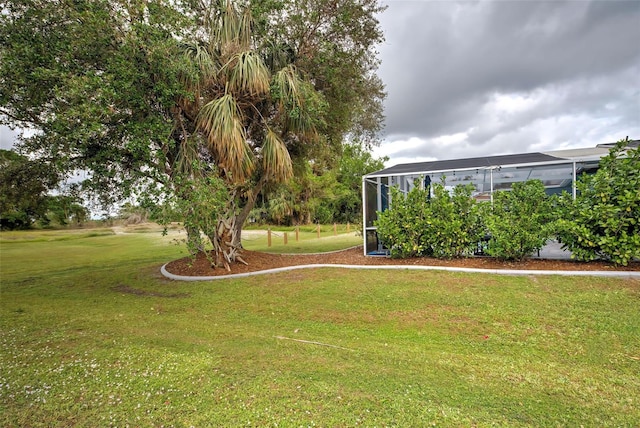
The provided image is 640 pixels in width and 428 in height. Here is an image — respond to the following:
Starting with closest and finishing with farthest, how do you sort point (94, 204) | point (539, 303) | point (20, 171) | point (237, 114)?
point (539, 303) < point (20, 171) < point (237, 114) < point (94, 204)

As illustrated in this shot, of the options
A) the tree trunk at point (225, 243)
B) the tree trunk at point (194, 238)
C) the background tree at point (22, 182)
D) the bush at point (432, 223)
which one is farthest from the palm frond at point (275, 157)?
the background tree at point (22, 182)

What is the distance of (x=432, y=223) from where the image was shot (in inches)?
269

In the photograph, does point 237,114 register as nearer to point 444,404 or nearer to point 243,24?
point 243,24

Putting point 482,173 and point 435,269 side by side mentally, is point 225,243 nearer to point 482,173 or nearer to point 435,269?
point 435,269

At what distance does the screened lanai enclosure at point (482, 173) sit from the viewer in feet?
24.3

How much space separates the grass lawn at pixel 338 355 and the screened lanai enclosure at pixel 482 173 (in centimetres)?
302

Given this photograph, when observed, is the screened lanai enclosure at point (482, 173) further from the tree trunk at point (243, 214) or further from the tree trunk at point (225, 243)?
the tree trunk at point (225, 243)

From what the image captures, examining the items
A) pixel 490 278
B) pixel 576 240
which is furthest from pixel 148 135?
pixel 576 240

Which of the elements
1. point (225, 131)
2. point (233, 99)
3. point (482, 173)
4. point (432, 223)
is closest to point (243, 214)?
point (225, 131)

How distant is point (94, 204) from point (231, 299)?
5.01m

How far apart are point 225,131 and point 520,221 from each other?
6.12 meters

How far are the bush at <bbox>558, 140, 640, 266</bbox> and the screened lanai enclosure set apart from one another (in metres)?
1.15

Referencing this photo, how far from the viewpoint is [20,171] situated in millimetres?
6855

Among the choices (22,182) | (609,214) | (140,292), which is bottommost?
(140,292)
